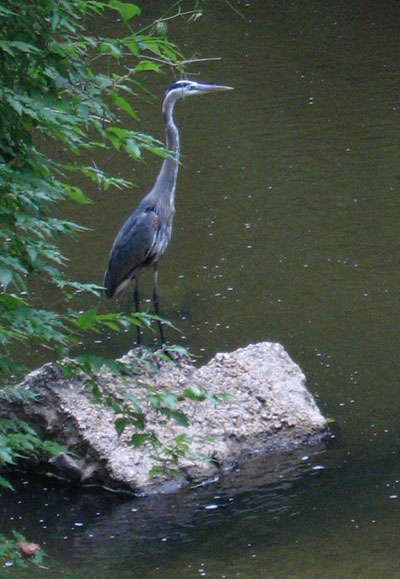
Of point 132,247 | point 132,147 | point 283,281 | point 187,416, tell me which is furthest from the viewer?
point 283,281

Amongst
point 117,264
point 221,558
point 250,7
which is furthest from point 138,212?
point 250,7

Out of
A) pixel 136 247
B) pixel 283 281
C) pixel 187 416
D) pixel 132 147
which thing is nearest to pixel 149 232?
pixel 136 247

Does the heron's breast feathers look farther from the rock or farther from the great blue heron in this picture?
the rock

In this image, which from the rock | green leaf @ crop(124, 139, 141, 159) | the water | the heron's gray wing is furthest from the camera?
the heron's gray wing

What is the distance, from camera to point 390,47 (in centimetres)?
1367

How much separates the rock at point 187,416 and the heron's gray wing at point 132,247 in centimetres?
92

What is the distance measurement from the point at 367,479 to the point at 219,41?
10.3 metres

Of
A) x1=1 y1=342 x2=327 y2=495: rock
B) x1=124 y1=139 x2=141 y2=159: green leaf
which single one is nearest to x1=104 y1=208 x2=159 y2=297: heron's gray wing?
x1=1 y1=342 x2=327 y2=495: rock

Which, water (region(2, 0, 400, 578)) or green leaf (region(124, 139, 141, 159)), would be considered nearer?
green leaf (region(124, 139, 141, 159))

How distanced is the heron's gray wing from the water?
53 cm

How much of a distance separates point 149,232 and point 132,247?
0.13 m

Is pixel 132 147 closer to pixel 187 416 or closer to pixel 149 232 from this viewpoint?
pixel 187 416

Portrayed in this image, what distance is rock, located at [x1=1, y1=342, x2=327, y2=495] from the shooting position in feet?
16.8

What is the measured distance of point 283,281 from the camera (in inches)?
300
